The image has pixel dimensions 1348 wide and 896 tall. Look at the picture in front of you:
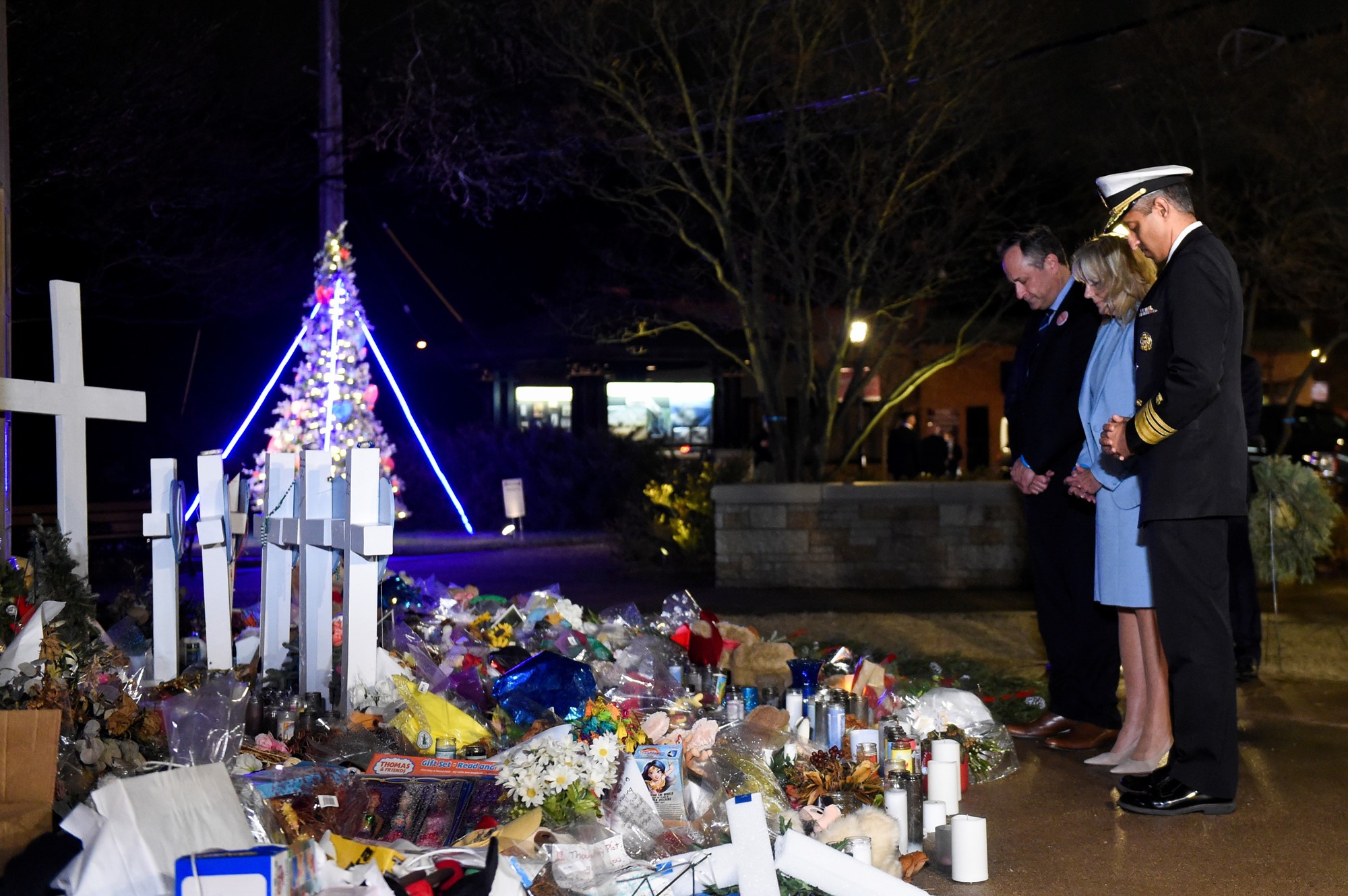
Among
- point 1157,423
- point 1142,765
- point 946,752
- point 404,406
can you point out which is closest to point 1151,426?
point 1157,423

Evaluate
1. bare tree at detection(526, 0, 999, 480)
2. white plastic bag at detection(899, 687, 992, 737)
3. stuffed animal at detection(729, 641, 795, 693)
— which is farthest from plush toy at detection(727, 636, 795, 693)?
bare tree at detection(526, 0, 999, 480)

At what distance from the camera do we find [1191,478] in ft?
13.8

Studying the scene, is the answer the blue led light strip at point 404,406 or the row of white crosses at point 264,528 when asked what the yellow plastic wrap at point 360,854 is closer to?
the row of white crosses at point 264,528

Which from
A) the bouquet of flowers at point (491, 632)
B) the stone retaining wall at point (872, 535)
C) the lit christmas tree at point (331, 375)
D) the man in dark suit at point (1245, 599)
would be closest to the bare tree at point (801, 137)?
the stone retaining wall at point (872, 535)

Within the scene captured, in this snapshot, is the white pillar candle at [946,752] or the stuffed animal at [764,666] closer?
the white pillar candle at [946,752]

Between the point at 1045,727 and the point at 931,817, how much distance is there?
166 centimetres

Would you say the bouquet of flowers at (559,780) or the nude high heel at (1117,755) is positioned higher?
the bouquet of flowers at (559,780)

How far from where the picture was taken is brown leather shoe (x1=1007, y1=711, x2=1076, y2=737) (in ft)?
17.5

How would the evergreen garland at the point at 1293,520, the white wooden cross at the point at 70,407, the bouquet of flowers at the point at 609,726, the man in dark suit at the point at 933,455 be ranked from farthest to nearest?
the man in dark suit at the point at 933,455, the evergreen garland at the point at 1293,520, the white wooden cross at the point at 70,407, the bouquet of flowers at the point at 609,726

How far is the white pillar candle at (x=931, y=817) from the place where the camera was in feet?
12.7

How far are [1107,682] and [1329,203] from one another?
521 inches

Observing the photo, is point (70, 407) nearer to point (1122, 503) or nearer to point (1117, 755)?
point (1122, 503)

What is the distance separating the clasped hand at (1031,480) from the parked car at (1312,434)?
53.2ft

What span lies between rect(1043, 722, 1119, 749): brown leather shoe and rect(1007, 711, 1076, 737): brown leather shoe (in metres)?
0.07
